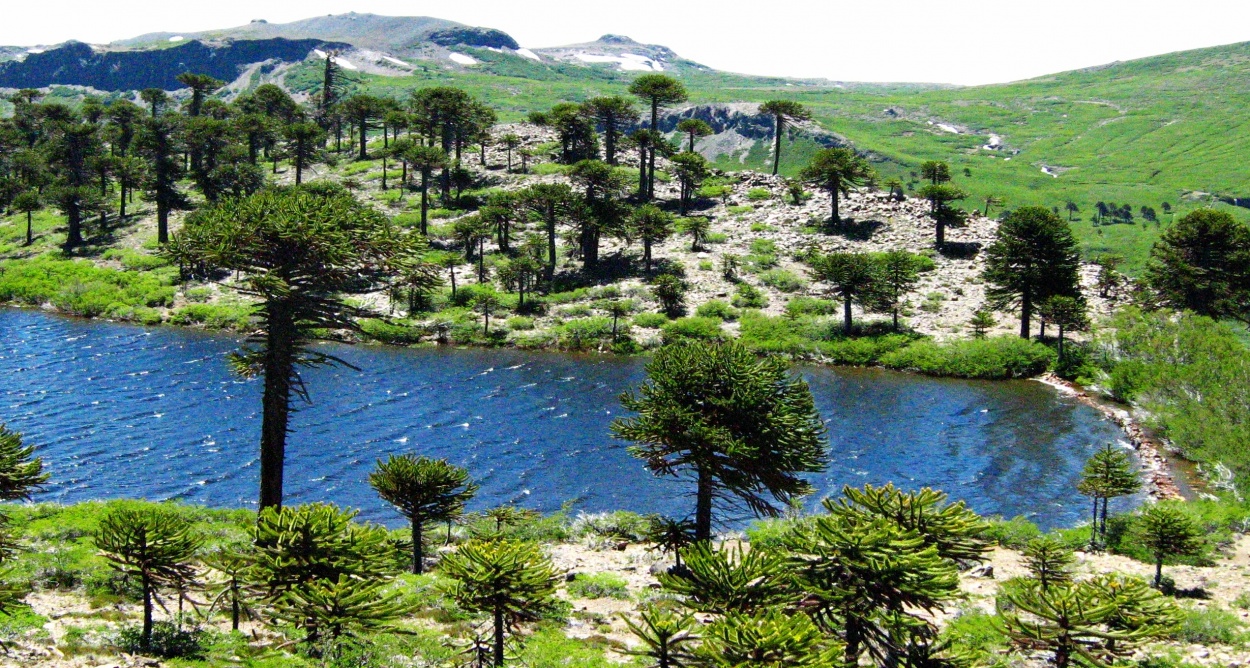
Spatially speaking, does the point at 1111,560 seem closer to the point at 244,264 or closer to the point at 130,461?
the point at 244,264

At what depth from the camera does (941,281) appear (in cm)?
7988

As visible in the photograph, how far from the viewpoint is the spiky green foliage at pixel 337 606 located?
14.9 meters

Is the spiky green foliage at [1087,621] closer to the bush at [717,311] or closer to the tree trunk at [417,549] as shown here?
the tree trunk at [417,549]

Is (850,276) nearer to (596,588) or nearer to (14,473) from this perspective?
(596,588)

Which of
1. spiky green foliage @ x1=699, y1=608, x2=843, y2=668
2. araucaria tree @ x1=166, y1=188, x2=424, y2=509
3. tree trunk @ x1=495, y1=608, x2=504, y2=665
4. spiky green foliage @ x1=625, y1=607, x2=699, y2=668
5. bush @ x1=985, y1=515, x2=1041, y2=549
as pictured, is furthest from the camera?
bush @ x1=985, y1=515, x2=1041, y2=549

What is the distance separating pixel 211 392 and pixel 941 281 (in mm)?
65034

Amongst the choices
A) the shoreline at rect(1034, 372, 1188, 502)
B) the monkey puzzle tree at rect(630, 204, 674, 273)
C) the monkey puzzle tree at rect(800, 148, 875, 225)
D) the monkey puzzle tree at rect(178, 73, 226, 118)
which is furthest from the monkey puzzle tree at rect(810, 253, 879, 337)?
the monkey puzzle tree at rect(178, 73, 226, 118)

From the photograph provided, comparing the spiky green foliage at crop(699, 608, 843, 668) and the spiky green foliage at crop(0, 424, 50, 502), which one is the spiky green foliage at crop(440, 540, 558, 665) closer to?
the spiky green foliage at crop(699, 608, 843, 668)

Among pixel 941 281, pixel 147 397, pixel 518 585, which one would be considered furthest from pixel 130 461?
pixel 941 281

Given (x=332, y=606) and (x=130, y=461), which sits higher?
(x=332, y=606)

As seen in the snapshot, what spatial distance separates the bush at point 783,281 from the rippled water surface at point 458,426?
14.8 metres

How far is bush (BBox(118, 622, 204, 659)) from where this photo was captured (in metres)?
17.3

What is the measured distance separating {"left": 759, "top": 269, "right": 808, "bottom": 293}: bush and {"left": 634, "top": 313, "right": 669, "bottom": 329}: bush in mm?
12922

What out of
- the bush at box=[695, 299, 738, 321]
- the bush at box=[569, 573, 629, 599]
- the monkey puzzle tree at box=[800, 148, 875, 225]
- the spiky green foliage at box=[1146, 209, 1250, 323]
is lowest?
the bush at box=[569, 573, 629, 599]
